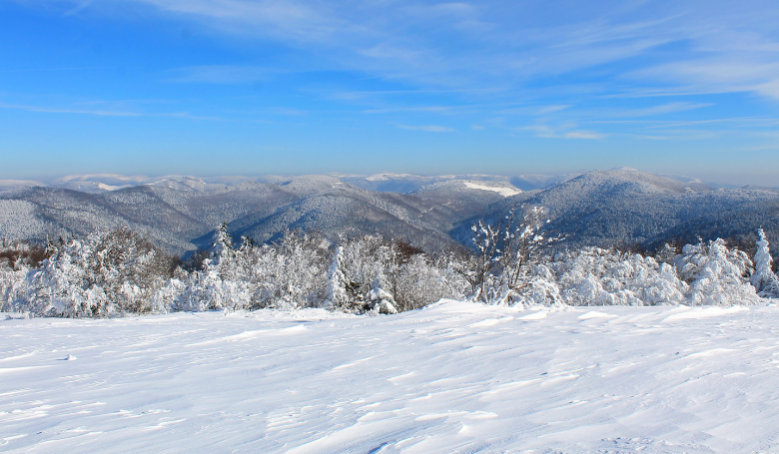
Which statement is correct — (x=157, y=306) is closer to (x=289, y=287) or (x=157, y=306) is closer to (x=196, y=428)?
(x=289, y=287)

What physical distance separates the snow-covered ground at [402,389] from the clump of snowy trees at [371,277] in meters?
8.68

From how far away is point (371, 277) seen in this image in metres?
29.7

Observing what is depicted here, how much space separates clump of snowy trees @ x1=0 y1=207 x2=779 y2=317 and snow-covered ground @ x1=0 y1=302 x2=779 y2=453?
28.5ft

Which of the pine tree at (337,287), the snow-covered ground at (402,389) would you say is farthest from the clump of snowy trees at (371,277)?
the snow-covered ground at (402,389)

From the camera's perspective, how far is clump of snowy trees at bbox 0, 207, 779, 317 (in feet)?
57.8

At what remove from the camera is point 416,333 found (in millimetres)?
7715

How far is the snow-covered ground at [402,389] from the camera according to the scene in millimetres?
3131

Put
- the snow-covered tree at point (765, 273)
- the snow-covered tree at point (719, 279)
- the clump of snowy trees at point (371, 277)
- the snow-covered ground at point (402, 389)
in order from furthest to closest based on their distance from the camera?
the snow-covered tree at point (765, 273), the snow-covered tree at point (719, 279), the clump of snowy trees at point (371, 277), the snow-covered ground at point (402, 389)

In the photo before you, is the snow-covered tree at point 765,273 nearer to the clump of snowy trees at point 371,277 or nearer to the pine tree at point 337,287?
the clump of snowy trees at point 371,277

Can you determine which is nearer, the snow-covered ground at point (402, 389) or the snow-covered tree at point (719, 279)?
the snow-covered ground at point (402, 389)

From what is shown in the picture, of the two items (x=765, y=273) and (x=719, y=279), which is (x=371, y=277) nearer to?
(x=719, y=279)

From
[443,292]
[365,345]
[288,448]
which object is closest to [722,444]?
[288,448]

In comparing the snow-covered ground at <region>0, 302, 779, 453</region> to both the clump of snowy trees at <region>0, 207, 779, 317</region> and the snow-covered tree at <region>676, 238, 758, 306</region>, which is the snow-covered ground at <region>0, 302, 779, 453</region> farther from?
the snow-covered tree at <region>676, 238, 758, 306</region>

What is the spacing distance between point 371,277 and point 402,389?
2528cm
